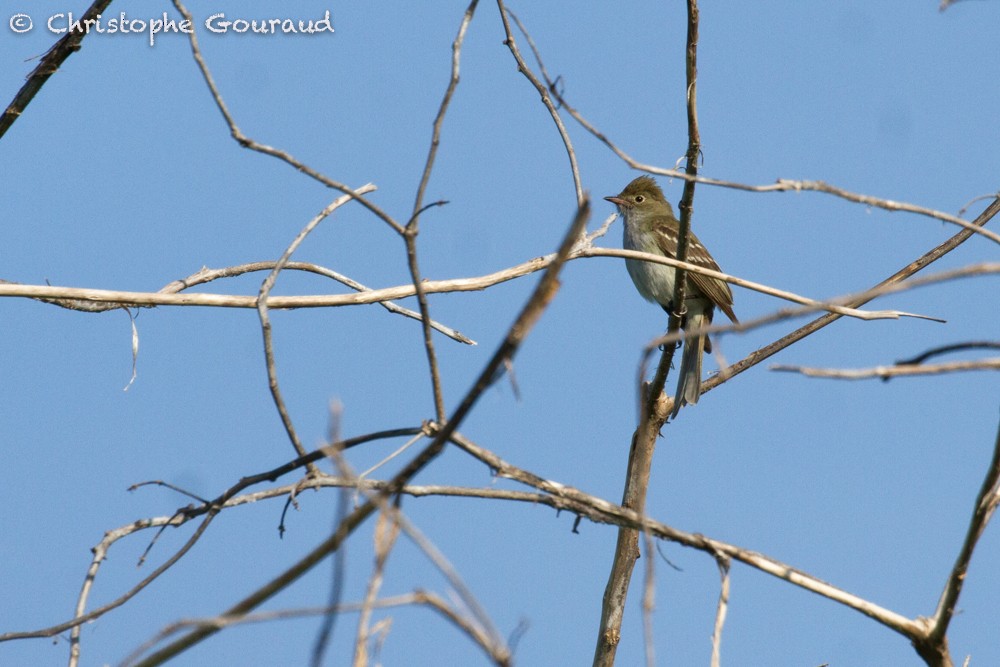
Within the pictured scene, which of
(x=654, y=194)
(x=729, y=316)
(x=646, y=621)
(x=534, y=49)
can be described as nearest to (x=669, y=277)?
(x=729, y=316)

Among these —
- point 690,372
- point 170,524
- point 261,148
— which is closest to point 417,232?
A: point 261,148

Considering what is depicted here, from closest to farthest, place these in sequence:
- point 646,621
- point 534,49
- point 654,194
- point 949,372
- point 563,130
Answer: point 949,372
point 646,621
point 534,49
point 563,130
point 654,194

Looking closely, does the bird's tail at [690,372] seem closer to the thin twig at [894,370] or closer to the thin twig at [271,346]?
the thin twig at [271,346]

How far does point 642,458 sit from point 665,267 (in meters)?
4.13

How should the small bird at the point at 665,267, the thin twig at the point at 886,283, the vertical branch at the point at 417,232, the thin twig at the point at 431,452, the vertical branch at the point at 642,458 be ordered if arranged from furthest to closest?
the small bird at the point at 665,267 < the thin twig at the point at 886,283 < the vertical branch at the point at 642,458 < the vertical branch at the point at 417,232 < the thin twig at the point at 431,452

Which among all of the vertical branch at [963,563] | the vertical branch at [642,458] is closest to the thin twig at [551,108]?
the vertical branch at [642,458]

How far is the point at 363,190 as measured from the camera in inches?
134

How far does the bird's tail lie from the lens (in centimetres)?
676

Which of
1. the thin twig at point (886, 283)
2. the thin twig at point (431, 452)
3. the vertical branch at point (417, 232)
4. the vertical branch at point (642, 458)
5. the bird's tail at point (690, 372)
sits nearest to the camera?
the thin twig at point (431, 452)

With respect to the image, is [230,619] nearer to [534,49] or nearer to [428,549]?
[428,549]

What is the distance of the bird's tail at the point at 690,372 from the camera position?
6.76 meters

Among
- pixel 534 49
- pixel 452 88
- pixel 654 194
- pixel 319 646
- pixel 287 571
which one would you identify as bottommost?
pixel 319 646

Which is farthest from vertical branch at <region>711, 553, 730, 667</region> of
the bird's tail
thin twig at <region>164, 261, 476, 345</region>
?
the bird's tail

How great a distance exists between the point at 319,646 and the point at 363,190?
86.0 inches
